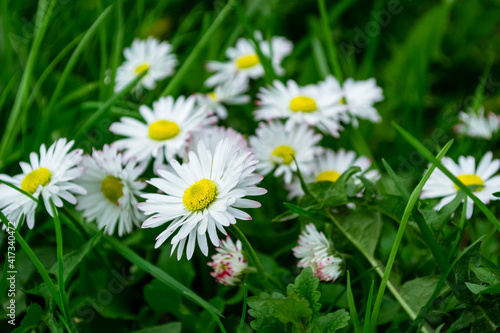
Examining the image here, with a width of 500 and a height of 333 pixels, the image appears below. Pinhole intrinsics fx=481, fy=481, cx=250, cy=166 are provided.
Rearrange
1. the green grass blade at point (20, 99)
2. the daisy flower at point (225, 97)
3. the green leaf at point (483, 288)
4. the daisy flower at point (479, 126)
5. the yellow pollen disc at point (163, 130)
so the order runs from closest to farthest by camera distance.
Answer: the green leaf at point (483, 288)
the yellow pollen disc at point (163, 130)
the green grass blade at point (20, 99)
the daisy flower at point (479, 126)
the daisy flower at point (225, 97)

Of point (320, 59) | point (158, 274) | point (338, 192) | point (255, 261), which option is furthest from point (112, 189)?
point (320, 59)

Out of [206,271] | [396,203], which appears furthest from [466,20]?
[206,271]

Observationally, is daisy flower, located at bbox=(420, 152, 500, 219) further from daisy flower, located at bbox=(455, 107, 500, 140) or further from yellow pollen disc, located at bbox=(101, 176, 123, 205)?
yellow pollen disc, located at bbox=(101, 176, 123, 205)

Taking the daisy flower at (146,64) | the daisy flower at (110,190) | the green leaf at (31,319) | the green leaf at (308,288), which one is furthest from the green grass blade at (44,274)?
the daisy flower at (146,64)

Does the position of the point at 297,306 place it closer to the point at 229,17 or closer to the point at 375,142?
the point at 375,142

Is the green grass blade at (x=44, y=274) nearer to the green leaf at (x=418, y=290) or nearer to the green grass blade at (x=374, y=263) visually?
the green grass blade at (x=374, y=263)

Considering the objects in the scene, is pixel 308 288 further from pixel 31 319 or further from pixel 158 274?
pixel 31 319
